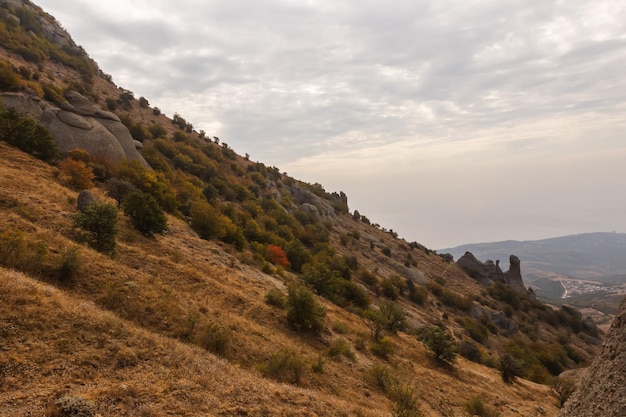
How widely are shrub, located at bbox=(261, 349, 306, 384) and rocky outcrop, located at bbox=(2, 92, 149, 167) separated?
25.0 meters

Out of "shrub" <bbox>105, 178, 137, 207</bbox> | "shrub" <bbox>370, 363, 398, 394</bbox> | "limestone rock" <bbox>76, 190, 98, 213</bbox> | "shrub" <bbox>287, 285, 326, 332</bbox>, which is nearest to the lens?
"shrub" <bbox>370, 363, 398, 394</bbox>

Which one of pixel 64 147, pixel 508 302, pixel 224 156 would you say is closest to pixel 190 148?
pixel 224 156

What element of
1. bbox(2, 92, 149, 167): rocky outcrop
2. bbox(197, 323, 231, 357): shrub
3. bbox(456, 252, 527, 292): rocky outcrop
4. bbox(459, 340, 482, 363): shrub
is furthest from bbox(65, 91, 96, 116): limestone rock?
bbox(456, 252, 527, 292): rocky outcrop

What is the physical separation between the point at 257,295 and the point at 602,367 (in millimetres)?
14733

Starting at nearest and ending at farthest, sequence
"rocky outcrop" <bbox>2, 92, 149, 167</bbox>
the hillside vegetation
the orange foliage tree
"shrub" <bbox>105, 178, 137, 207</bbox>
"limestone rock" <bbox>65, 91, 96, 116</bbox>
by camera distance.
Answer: the hillside vegetation, "shrub" <bbox>105, 178, 137, 207</bbox>, "rocky outcrop" <bbox>2, 92, 149, 167</bbox>, the orange foliage tree, "limestone rock" <bbox>65, 91, 96, 116</bbox>

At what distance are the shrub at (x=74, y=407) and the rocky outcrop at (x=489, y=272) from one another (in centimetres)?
6320

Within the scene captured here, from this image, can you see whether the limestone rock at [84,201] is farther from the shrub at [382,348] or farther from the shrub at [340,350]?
the shrub at [382,348]

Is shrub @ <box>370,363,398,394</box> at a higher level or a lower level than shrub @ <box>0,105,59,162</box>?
lower

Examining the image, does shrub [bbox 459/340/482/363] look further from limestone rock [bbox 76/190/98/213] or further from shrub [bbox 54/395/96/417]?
limestone rock [bbox 76/190/98/213]

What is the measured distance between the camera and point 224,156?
5716 centimetres

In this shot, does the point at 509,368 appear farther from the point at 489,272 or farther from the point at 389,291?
the point at 489,272

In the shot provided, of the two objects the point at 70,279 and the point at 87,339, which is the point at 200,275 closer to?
the point at 70,279

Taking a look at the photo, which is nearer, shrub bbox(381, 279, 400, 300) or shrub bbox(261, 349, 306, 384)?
shrub bbox(261, 349, 306, 384)

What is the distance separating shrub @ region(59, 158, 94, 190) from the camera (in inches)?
836
